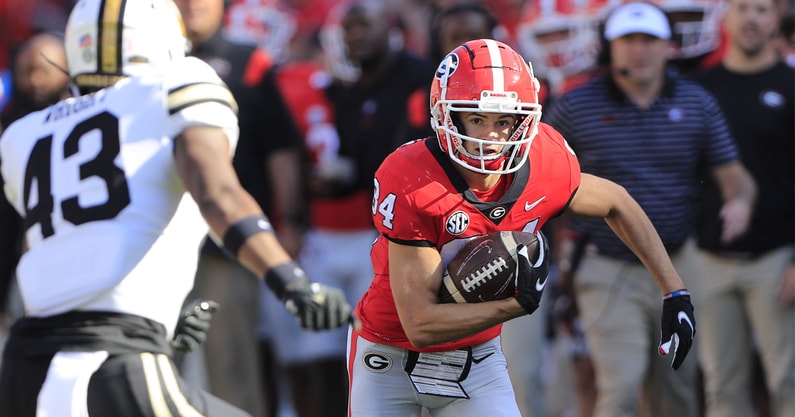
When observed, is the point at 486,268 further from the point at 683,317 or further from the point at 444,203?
the point at 683,317

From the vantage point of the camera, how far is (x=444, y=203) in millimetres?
3732

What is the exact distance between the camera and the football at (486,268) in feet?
12.0

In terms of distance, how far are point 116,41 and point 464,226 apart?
1226 mm

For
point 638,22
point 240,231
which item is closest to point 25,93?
point 638,22

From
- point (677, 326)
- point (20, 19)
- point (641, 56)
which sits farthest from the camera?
point (20, 19)

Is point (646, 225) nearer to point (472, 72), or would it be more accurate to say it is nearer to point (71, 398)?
point (472, 72)

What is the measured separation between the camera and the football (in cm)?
365

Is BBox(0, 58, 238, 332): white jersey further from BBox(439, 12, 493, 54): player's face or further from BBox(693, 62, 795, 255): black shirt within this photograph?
BBox(693, 62, 795, 255): black shirt

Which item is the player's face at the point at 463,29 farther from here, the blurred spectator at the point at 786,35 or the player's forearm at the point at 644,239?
the player's forearm at the point at 644,239

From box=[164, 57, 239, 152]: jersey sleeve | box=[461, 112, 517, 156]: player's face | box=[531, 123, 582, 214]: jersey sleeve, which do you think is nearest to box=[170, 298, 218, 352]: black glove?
box=[164, 57, 239, 152]: jersey sleeve

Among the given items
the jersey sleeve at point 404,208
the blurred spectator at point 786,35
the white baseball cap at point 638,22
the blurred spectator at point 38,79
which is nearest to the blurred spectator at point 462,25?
the white baseball cap at point 638,22

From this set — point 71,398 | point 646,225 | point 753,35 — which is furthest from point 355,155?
point 71,398

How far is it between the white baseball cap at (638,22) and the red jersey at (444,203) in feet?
6.36

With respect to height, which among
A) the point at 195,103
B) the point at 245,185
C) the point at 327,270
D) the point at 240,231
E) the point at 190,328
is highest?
the point at 195,103
